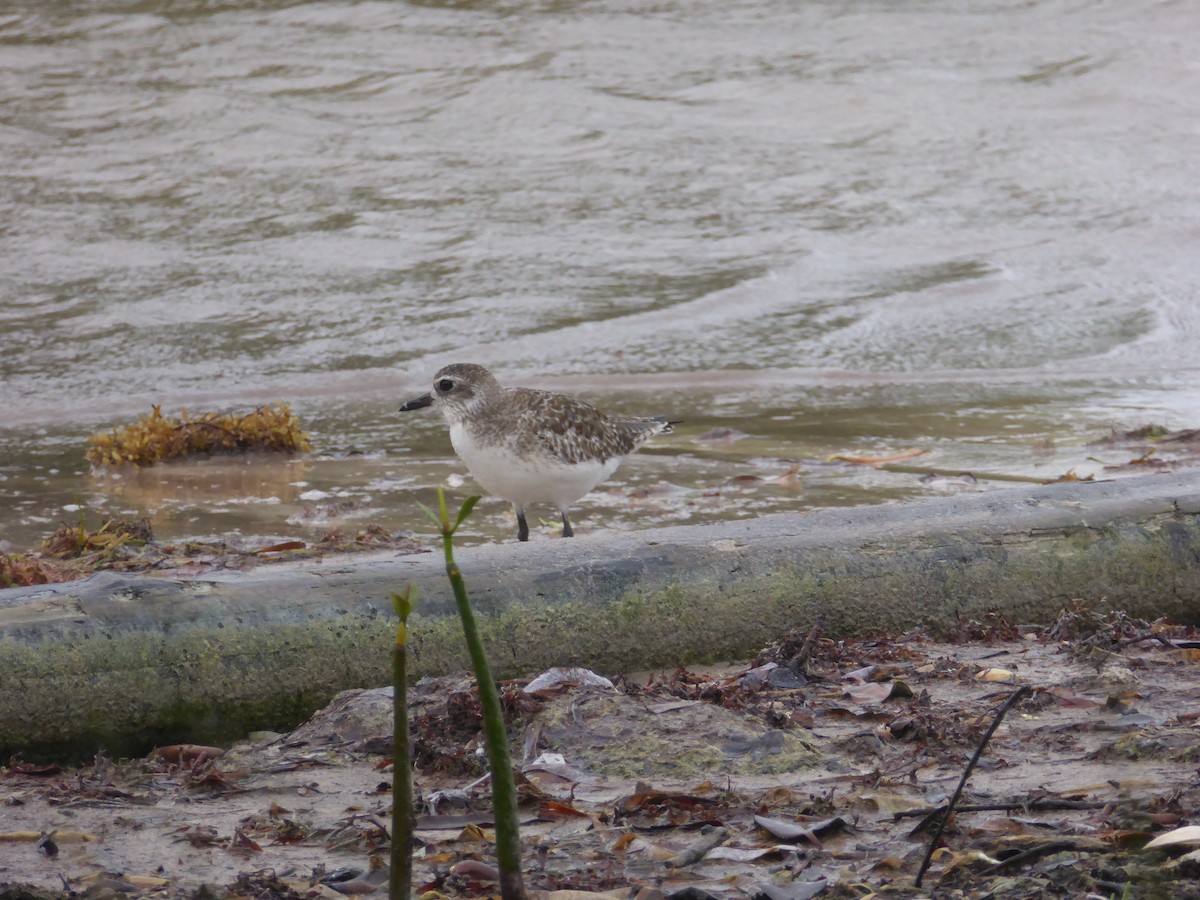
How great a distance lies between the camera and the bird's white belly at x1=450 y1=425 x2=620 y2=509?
18.5 ft

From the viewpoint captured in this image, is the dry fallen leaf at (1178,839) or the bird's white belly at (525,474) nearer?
the dry fallen leaf at (1178,839)

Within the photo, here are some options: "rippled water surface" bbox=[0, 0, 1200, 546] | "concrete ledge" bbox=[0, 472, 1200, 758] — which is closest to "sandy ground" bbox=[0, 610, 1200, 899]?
"concrete ledge" bbox=[0, 472, 1200, 758]

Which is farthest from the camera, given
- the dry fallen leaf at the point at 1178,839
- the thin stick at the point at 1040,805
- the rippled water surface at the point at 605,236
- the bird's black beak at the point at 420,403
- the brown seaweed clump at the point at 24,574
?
the rippled water surface at the point at 605,236

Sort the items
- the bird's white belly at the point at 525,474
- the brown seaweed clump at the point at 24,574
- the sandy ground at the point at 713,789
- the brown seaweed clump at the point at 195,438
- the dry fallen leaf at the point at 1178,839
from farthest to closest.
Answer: the brown seaweed clump at the point at 195,438 < the bird's white belly at the point at 525,474 < the brown seaweed clump at the point at 24,574 < the sandy ground at the point at 713,789 < the dry fallen leaf at the point at 1178,839

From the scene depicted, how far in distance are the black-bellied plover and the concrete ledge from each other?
5.63 feet

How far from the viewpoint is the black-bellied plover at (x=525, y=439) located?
5.67m

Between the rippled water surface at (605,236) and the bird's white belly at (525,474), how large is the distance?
41 centimetres

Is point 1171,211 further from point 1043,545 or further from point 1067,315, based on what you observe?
point 1043,545

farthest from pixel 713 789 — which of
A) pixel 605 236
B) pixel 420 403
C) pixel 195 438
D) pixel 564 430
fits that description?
pixel 605 236

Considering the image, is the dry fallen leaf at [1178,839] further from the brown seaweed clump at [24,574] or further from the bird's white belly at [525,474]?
the bird's white belly at [525,474]

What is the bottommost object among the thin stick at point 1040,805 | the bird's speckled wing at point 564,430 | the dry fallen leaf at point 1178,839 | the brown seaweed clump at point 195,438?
the brown seaweed clump at point 195,438

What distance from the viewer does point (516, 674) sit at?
11.8 ft

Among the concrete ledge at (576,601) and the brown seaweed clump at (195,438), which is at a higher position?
the concrete ledge at (576,601)

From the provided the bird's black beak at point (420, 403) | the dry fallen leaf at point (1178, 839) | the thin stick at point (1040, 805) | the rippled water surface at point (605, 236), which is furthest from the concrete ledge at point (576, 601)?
the bird's black beak at point (420, 403)
